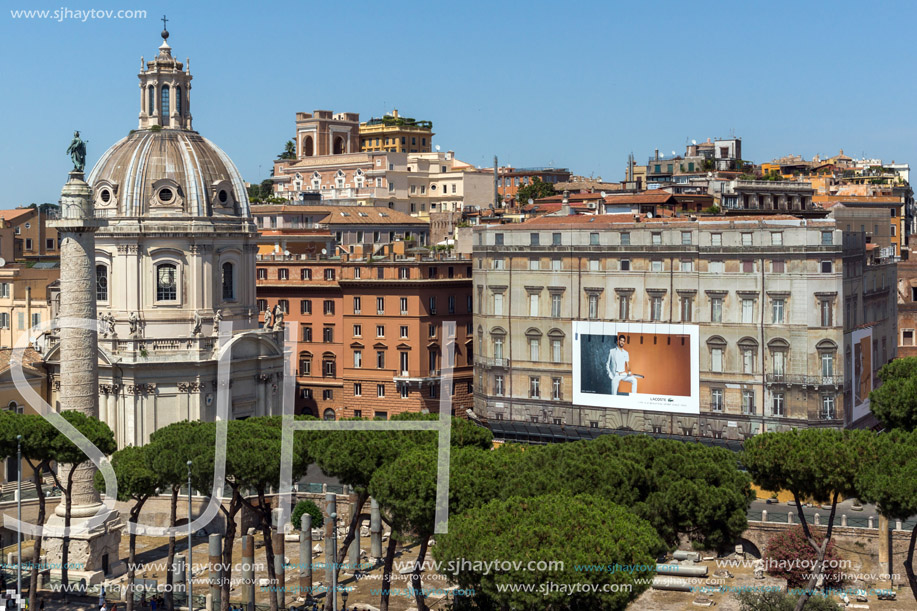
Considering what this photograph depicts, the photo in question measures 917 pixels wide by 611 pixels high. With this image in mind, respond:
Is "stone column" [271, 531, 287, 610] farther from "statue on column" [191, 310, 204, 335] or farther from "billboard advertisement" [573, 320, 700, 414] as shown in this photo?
"billboard advertisement" [573, 320, 700, 414]

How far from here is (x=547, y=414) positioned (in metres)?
65.4

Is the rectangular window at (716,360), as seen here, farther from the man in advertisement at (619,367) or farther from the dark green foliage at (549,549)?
the dark green foliage at (549,549)

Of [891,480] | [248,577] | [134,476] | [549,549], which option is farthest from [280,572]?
[891,480]

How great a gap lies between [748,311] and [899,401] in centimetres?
898

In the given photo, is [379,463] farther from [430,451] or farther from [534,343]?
[534,343]

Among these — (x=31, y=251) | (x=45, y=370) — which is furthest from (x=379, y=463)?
(x=31, y=251)

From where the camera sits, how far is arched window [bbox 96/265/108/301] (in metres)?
61.1

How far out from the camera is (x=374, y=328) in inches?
2884

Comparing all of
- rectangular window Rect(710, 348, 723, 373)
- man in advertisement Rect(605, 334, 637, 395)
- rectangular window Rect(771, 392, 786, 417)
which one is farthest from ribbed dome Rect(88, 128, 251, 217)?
rectangular window Rect(771, 392, 786, 417)

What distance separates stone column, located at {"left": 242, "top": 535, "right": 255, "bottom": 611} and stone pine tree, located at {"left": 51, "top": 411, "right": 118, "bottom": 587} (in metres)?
5.30

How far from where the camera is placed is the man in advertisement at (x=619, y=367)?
63.4 metres

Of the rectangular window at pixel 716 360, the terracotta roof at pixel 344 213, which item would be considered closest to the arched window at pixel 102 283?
the rectangular window at pixel 716 360

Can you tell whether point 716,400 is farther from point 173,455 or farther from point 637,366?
point 173,455

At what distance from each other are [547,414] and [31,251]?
41.0 meters
